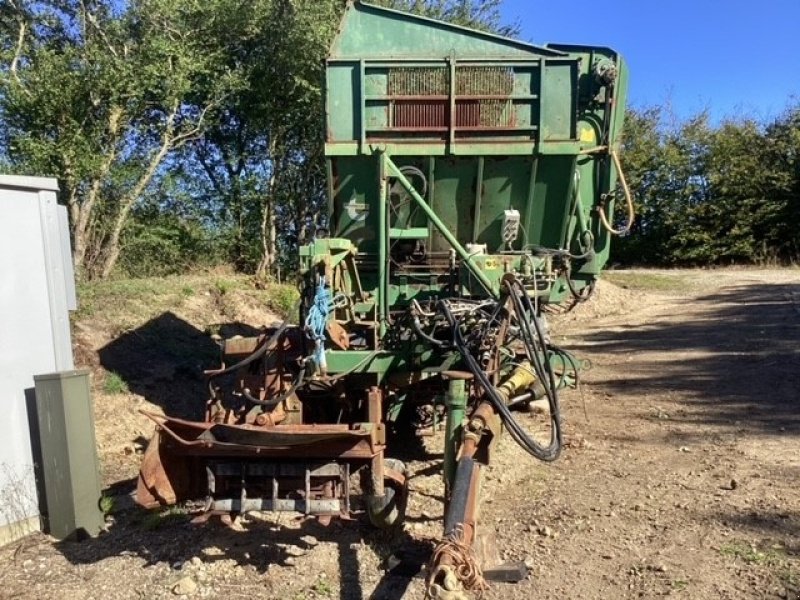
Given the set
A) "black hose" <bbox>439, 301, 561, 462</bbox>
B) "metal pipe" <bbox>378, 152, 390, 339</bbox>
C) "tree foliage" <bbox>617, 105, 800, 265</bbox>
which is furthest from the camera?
"tree foliage" <bbox>617, 105, 800, 265</bbox>

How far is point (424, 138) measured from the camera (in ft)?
19.4

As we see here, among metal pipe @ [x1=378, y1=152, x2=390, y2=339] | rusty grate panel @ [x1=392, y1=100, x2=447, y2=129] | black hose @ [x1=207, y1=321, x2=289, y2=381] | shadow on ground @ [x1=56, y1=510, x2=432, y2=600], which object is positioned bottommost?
shadow on ground @ [x1=56, y1=510, x2=432, y2=600]

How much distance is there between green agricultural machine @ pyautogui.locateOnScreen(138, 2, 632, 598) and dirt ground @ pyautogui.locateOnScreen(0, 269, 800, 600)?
38 centimetres

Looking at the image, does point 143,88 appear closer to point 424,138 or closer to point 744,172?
point 424,138

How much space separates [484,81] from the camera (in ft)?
19.3

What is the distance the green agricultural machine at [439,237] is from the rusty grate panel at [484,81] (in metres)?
0.01

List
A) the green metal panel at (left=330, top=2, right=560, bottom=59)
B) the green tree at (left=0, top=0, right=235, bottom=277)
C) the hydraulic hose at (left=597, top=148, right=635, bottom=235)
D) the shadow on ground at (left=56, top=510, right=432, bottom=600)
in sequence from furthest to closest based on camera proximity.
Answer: the green tree at (left=0, top=0, right=235, bottom=277) < the hydraulic hose at (left=597, top=148, right=635, bottom=235) < the green metal panel at (left=330, top=2, right=560, bottom=59) < the shadow on ground at (left=56, top=510, right=432, bottom=600)

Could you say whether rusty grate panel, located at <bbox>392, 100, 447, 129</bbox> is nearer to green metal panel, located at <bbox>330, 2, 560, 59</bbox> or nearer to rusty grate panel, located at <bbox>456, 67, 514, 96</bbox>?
rusty grate panel, located at <bbox>456, 67, 514, 96</bbox>

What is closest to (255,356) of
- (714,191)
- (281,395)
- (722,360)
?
(281,395)

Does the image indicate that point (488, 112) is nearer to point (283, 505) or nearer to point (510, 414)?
point (510, 414)

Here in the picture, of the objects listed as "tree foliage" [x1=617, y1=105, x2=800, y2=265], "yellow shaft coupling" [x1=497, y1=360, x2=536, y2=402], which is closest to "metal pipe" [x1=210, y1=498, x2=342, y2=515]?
"yellow shaft coupling" [x1=497, y1=360, x2=536, y2=402]

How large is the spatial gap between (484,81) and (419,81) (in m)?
0.52

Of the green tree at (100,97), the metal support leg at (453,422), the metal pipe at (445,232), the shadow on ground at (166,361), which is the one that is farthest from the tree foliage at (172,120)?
the metal support leg at (453,422)

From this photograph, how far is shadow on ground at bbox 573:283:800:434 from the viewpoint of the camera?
6.88 m
